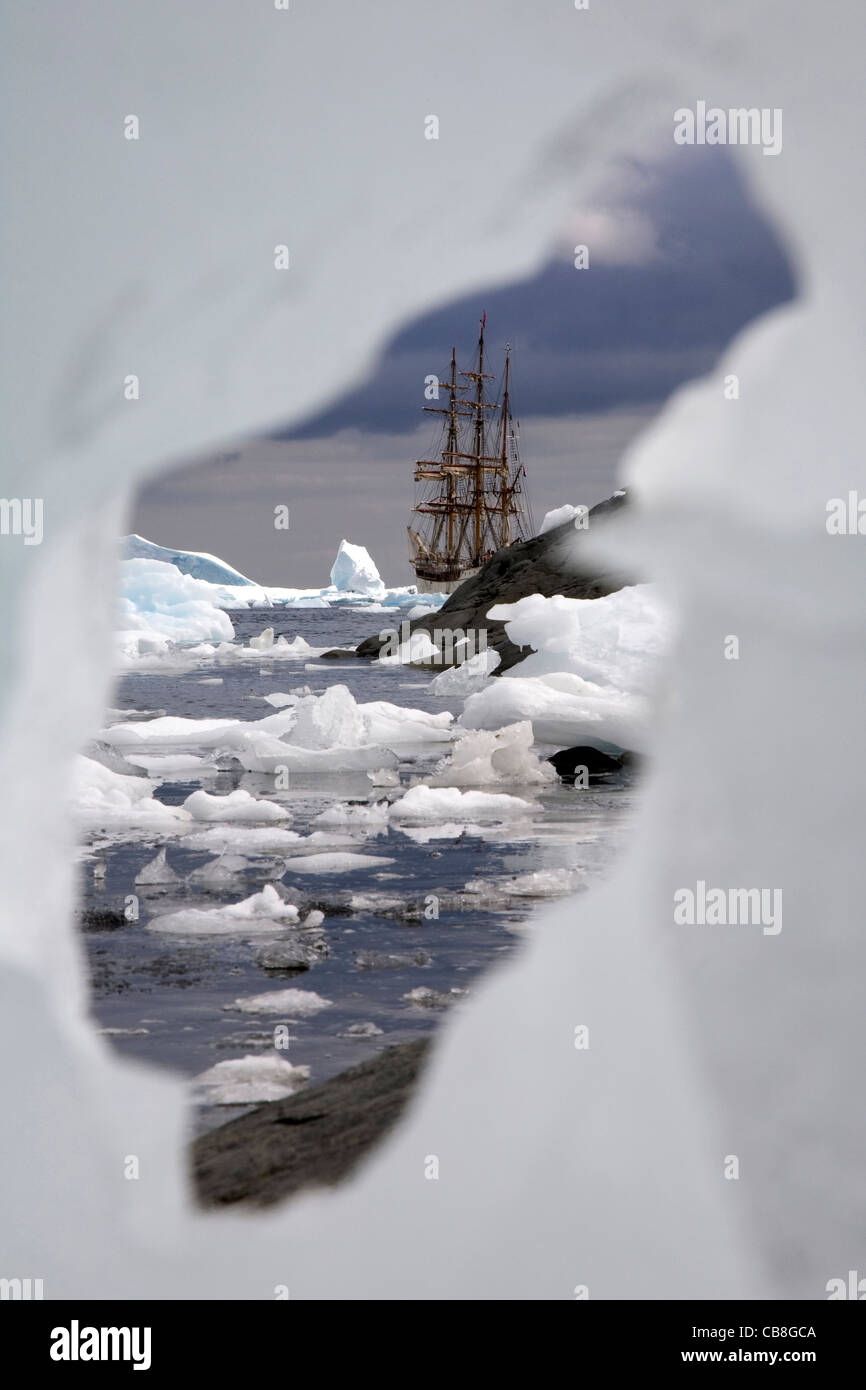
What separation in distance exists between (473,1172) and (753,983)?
3.02 feet

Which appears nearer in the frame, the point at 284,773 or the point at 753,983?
the point at 753,983

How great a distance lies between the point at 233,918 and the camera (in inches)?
299

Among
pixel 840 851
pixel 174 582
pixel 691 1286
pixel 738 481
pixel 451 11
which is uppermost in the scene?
pixel 174 582


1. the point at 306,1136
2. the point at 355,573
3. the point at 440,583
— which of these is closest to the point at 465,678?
the point at 306,1136

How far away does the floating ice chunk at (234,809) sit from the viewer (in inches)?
432

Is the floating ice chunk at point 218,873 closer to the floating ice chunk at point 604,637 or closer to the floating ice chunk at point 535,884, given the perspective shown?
the floating ice chunk at point 535,884

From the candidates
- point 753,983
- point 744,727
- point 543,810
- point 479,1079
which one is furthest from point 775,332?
point 543,810

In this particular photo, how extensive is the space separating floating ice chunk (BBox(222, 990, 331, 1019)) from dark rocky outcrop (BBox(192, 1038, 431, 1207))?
159 centimetres

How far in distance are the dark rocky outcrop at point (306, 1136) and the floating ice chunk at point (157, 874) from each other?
14.1 feet

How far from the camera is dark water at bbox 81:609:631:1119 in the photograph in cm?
583

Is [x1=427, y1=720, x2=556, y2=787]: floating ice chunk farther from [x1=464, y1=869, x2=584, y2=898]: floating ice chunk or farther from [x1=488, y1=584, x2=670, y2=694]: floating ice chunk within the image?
[x1=464, y1=869, x2=584, y2=898]: floating ice chunk

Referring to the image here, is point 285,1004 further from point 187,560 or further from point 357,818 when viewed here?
point 187,560

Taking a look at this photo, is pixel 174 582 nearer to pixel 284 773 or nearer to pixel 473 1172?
pixel 284 773

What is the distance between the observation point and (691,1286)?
3.60m
